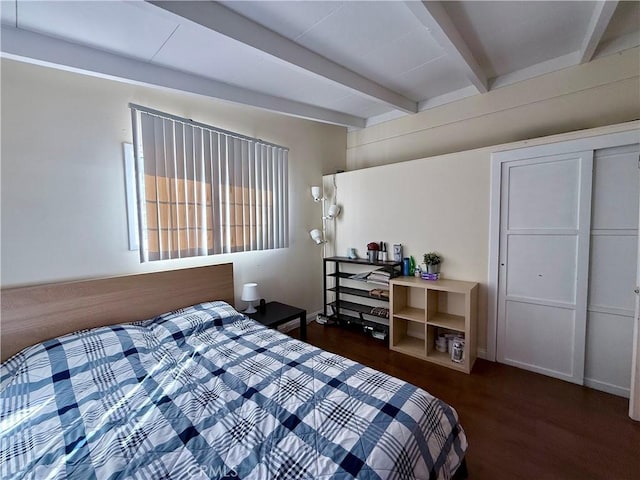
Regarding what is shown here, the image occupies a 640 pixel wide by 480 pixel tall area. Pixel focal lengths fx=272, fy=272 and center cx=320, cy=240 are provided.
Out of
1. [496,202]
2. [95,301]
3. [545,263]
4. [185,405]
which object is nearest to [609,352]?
[545,263]

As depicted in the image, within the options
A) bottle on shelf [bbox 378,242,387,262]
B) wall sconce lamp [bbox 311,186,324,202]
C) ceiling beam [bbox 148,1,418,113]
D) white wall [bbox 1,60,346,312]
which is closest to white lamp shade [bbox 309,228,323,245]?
wall sconce lamp [bbox 311,186,324,202]

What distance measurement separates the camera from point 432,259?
285 cm

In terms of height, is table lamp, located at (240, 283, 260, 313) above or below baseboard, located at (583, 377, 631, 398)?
above

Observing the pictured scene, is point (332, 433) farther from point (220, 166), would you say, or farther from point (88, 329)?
point (220, 166)

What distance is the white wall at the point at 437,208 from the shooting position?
261cm

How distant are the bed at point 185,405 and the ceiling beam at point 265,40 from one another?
1.79 m

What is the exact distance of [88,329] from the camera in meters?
1.86

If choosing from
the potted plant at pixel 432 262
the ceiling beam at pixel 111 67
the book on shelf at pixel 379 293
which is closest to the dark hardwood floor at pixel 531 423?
the book on shelf at pixel 379 293

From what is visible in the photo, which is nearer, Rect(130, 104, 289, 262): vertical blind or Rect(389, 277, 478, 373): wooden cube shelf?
Rect(130, 104, 289, 262): vertical blind

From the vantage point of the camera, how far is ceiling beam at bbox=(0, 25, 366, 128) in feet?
5.17

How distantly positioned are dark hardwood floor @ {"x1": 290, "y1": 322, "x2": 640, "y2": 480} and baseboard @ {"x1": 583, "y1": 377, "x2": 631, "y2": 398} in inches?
2.1

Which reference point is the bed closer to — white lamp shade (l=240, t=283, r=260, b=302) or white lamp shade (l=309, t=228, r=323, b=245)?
white lamp shade (l=240, t=283, r=260, b=302)

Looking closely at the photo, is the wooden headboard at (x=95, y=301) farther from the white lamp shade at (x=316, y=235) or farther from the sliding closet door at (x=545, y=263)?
the sliding closet door at (x=545, y=263)

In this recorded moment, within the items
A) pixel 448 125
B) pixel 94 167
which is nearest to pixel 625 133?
pixel 448 125
